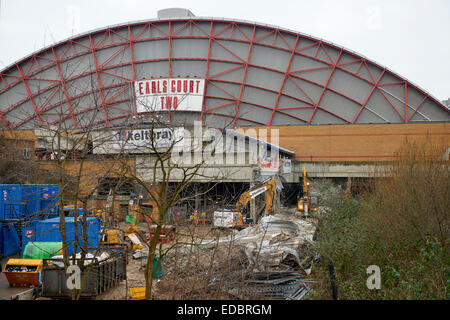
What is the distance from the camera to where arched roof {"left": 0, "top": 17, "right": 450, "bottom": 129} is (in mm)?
35062

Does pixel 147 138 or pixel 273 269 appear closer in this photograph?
pixel 147 138

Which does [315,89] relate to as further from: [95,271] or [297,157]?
[95,271]

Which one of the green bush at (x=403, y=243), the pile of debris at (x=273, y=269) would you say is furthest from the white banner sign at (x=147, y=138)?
the green bush at (x=403, y=243)

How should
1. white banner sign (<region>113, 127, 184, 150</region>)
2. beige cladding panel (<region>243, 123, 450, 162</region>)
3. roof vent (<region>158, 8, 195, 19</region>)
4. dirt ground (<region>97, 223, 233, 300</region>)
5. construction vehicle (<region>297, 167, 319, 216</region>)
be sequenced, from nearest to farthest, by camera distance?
white banner sign (<region>113, 127, 184, 150</region>) < dirt ground (<region>97, 223, 233, 300</region>) < construction vehicle (<region>297, 167, 319, 216</region>) < beige cladding panel (<region>243, 123, 450, 162</region>) < roof vent (<region>158, 8, 195, 19</region>)

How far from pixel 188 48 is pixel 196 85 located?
13.9ft

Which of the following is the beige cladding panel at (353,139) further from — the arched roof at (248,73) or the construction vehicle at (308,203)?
the construction vehicle at (308,203)

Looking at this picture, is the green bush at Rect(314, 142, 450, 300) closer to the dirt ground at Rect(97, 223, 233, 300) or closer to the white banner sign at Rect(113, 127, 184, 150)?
the dirt ground at Rect(97, 223, 233, 300)

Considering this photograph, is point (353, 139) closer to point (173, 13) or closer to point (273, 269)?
point (273, 269)

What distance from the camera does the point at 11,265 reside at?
38.8ft

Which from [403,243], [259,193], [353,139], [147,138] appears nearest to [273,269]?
[403,243]

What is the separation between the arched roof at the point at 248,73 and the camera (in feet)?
115

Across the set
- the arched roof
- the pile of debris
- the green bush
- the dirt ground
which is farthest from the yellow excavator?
the arched roof

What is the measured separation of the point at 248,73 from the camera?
37125 millimetres
